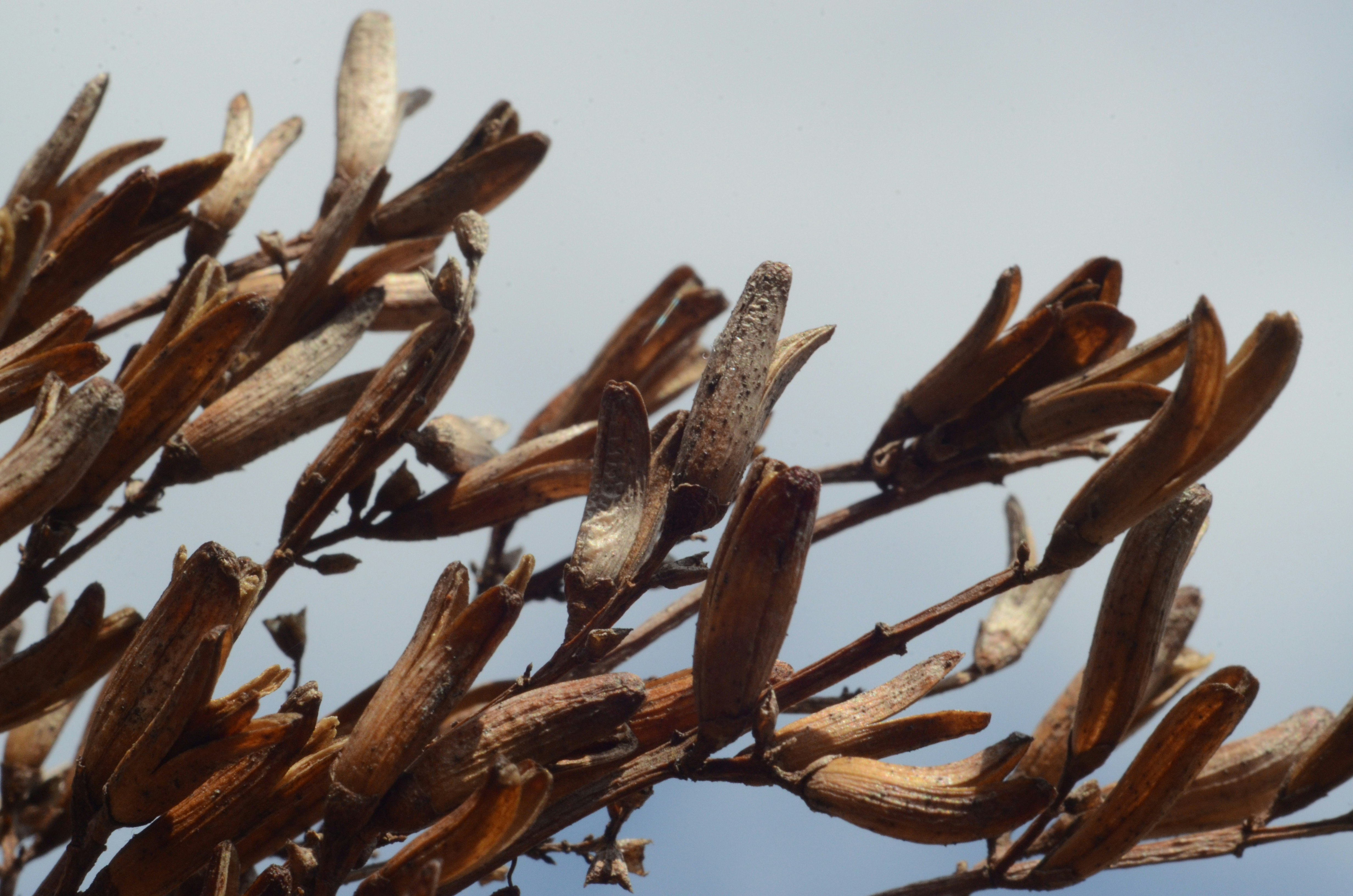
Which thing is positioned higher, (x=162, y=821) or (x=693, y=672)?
(x=693, y=672)

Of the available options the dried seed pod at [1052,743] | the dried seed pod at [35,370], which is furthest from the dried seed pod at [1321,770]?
the dried seed pod at [35,370]

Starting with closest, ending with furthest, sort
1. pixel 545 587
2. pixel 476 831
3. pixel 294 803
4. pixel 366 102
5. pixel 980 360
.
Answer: pixel 476 831 → pixel 294 803 → pixel 980 360 → pixel 545 587 → pixel 366 102

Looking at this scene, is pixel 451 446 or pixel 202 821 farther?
pixel 451 446

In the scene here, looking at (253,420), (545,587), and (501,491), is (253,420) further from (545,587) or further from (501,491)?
(545,587)

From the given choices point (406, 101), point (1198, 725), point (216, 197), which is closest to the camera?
point (1198, 725)

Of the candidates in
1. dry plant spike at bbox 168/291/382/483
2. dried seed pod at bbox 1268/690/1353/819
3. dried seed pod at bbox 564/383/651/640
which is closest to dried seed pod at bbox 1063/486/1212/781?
dried seed pod at bbox 1268/690/1353/819

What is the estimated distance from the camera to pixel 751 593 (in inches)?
Result: 36.0

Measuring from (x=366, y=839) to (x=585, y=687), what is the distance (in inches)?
7.7

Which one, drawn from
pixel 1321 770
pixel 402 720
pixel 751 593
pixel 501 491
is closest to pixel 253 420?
pixel 501 491

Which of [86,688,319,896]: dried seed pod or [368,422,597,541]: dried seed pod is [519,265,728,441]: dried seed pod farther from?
[86,688,319,896]: dried seed pod

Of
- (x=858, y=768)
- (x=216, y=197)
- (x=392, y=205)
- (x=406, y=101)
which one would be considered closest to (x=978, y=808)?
(x=858, y=768)

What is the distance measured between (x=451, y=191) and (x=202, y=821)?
93 cm

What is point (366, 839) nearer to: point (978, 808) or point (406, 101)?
point (978, 808)

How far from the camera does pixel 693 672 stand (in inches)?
38.3
